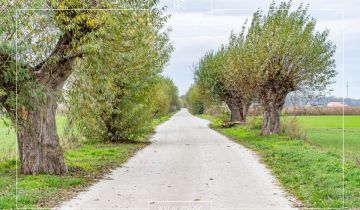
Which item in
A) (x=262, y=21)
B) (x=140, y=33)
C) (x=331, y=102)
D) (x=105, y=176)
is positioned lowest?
(x=105, y=176)

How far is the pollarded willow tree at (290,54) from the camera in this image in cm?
2866

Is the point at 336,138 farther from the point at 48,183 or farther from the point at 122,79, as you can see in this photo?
the point at 48,183

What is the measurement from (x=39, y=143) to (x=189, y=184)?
445 centimetres

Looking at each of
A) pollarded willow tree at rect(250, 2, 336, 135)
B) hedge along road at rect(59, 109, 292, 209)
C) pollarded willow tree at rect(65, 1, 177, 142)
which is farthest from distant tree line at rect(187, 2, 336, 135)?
hedge along road at rect(59, 109, 292, 209)

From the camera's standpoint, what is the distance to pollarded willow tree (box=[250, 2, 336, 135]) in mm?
28656

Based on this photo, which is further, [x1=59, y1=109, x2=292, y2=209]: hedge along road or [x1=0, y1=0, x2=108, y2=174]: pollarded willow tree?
[x1=0, y1=0, x2=108, y2=174]: pollarded willow tree

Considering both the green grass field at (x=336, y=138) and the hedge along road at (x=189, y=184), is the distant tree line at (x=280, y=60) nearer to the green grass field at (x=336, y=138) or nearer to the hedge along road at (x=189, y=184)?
the green grass field at (x=336, y=138)

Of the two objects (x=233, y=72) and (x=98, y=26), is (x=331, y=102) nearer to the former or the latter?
(x=233, y=72)

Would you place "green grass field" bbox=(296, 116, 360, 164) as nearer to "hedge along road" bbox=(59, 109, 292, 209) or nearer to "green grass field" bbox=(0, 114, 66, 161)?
"hedge along road" bbox=(59, 109, 292, 209)

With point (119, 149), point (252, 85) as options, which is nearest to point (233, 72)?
point (252, 85)

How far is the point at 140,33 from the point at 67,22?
2.57 meters

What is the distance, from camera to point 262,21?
31594 millimetres

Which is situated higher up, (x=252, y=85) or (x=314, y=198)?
(x=252, y=85)

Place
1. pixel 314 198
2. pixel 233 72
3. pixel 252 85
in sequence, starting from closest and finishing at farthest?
pixel 314 198 → pixel 252 85 → pixel 233 72
